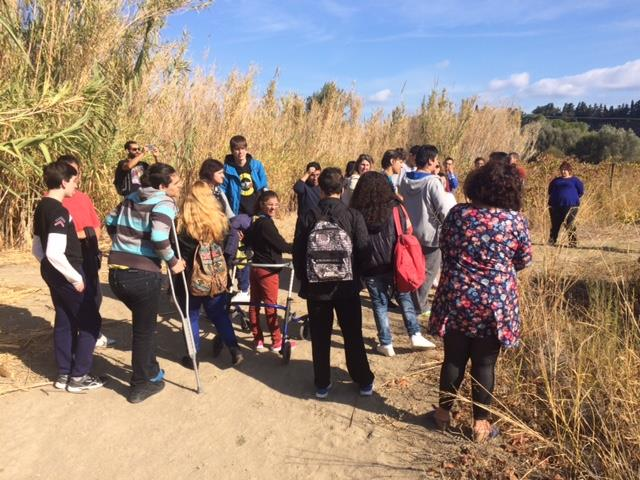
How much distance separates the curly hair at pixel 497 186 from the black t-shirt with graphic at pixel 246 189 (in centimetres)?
345

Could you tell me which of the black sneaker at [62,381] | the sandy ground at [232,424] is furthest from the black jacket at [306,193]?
the black sneaker at [62,381]

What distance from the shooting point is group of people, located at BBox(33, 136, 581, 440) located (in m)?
2.69

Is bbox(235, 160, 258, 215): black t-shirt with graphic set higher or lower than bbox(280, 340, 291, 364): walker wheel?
higher

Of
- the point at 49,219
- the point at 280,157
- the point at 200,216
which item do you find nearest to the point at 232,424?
the point at 200,216

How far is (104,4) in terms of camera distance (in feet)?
23.6

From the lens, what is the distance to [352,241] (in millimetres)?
3373

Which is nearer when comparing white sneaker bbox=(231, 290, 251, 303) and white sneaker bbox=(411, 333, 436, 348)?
white sneaker bbox=(411, 333, 436, 348)

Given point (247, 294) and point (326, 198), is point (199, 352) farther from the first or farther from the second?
point (326, 198)

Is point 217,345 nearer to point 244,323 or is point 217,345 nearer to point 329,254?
point 244,323

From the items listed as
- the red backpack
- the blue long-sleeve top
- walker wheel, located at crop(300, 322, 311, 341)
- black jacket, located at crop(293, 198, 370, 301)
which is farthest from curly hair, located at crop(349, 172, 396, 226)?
the blue long-sleeve top

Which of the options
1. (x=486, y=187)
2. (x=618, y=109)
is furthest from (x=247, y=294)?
(x=618, y=109)

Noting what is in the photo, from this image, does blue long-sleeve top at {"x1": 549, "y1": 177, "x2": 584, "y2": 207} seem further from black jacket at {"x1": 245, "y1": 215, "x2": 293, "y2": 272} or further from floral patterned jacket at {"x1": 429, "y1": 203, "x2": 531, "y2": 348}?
floral patterned jacket at {"x1": 429, "y1": 203, "x2": 531, "y2": 348}

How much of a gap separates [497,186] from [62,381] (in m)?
3.48

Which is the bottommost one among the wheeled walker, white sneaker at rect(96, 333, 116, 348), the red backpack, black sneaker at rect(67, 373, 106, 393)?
black sneaker at rect(67, 373, 106, 393)
